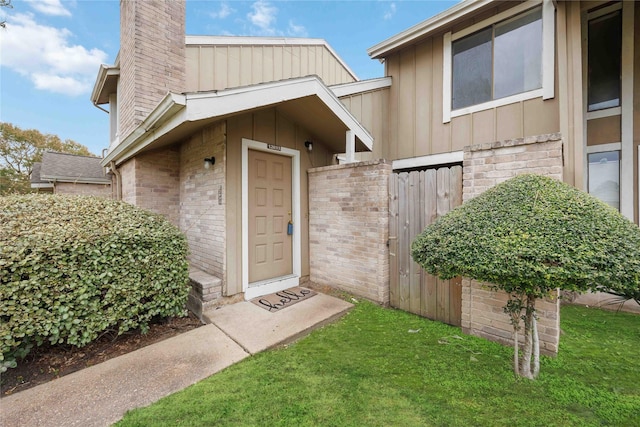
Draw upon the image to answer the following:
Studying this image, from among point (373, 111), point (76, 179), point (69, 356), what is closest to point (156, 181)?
point (69, 356)

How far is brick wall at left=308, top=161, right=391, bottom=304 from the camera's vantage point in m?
4.01

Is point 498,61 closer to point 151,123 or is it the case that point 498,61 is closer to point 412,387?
point 412,387

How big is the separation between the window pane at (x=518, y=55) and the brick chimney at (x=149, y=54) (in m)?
6.68

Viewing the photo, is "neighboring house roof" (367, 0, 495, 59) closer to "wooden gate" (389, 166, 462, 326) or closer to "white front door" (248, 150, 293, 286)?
"wooden gate" (389, 166, 462, 326)

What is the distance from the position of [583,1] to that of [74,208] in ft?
25.3

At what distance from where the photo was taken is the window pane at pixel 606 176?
437 centimetres

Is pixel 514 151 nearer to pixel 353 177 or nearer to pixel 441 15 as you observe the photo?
pixel 353 177

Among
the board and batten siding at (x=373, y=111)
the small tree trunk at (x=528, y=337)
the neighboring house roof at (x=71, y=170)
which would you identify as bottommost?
the small tree trunk at (x=528, y=337)

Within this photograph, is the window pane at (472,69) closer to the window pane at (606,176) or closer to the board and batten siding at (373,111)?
the board and batten siding at (373,111)

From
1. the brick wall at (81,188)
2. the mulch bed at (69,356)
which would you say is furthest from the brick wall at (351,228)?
the brick wall at (81,188)

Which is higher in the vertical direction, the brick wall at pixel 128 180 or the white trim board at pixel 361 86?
the white trim board at pixel 361 86

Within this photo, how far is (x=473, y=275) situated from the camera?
211cm

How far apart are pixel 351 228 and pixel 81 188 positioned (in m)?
9.96

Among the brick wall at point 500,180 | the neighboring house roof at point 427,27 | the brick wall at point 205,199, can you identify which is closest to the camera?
the brick wall at point 500,180
